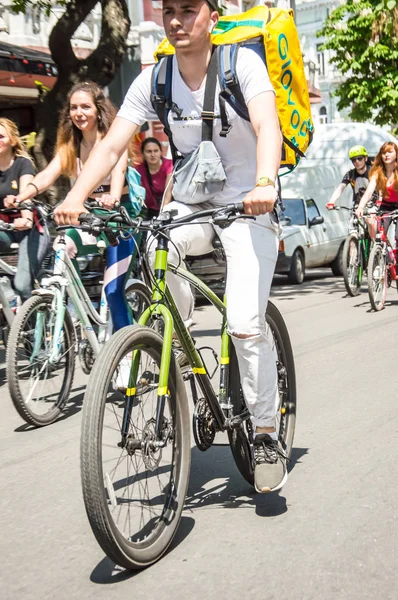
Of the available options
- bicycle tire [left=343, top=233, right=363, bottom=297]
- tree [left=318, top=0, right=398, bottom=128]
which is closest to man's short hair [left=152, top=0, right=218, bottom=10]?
bicycle tire [left=343, top=233, right=363, bottom=297]

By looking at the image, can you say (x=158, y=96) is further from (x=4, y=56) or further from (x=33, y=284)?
(x=4, y=56)

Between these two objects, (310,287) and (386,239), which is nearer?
(386,239)

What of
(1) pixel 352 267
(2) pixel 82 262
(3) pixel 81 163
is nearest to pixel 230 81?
(3) pixel 81 163

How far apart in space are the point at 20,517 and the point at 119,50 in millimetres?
10153

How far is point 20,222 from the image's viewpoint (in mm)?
7168

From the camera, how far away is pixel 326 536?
377 cm

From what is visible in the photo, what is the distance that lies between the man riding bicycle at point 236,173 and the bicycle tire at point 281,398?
0.11 meters

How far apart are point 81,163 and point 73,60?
24.9 ft

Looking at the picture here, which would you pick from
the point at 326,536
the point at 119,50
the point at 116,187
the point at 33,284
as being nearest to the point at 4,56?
the point at 119,50

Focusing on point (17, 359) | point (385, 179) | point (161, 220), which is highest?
point (161, 220)

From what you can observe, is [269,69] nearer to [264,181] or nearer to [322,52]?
[264,181]

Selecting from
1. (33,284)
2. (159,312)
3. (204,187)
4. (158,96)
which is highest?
(158,96)

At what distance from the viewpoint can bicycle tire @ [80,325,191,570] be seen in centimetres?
320

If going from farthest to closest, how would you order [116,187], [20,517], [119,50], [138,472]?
[119,50]
[116,187]
[20,517]
[138,472]
